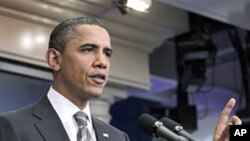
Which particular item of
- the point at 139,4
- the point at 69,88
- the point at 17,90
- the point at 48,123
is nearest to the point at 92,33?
the point at 69,88

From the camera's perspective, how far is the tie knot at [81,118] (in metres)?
1.41

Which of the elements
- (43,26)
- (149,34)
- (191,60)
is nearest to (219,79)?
(191,60)

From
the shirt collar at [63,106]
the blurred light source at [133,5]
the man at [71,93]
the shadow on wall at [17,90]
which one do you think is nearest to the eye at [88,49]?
the man at [71,93]

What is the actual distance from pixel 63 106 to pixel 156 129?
268mm

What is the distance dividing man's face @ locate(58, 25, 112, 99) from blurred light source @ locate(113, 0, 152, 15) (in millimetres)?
1102

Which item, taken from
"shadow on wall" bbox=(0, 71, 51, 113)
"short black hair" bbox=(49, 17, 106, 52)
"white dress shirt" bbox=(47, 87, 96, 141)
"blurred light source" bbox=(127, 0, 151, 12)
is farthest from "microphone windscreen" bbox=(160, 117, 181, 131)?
"shadow on wall" bbox=(0, 71, 51, 113)

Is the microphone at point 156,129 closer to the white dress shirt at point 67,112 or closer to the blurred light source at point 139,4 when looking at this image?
the white dress shirt at point 67,112

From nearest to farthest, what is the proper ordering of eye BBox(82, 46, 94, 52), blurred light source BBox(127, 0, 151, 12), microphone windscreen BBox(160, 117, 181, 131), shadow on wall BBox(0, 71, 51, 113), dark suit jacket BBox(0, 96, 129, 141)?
dark suit jacket BBox(0, 96, 129, 141), eye BBox(82, 46, 94, 52), microphone windscreen BBox(160, 117, 181, 131), blurred light source BBox(127, 0, 151, 12), shadow on wall BBox(0, 71, 51, 113)

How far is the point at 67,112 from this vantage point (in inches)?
56.6

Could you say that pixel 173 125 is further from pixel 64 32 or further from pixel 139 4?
pixel 139 4

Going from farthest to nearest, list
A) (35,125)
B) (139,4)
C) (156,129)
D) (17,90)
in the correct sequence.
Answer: (17,90)
(139,4)
(156,129)
(35,125)

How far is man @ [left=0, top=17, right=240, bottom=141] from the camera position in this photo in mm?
1376

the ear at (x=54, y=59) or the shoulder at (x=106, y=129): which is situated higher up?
the ear at (x=54, y=59)

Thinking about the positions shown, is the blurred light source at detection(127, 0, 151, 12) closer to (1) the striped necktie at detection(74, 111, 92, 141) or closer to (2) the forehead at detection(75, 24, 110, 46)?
(2) the forehead at detection(75, 24, 110, 46)
